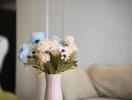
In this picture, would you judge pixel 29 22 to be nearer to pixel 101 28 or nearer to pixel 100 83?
pixel 101 28

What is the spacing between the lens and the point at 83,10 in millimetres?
3217

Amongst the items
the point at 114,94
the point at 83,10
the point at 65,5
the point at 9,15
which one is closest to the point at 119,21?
the point at 83,10

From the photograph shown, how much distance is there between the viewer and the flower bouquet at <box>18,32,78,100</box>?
1.54m

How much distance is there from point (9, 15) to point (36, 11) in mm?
348

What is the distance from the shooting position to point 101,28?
316cm

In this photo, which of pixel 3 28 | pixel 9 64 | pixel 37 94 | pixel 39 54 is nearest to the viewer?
pixel 39 54

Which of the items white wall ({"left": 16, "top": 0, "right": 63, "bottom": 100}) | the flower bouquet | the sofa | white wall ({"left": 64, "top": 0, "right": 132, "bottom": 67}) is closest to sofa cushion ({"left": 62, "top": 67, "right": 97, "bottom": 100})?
the sofa

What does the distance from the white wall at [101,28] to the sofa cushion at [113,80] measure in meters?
0.33

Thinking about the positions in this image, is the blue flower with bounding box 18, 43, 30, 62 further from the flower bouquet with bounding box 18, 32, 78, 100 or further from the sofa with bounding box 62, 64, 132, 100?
the sofa with bounding box 62, 64, 132, 100

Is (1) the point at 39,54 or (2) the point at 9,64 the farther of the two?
(2) the point at 9,64

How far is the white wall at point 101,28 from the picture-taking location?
305cm

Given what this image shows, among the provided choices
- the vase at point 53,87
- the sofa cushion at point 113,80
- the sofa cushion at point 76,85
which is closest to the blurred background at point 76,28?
the sofa cushion at point 113,80

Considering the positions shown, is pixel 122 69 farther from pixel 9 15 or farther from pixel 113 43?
pixel 9 15

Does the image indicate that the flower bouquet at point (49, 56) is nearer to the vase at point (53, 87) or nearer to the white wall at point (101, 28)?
the vase at point (53, 87)
